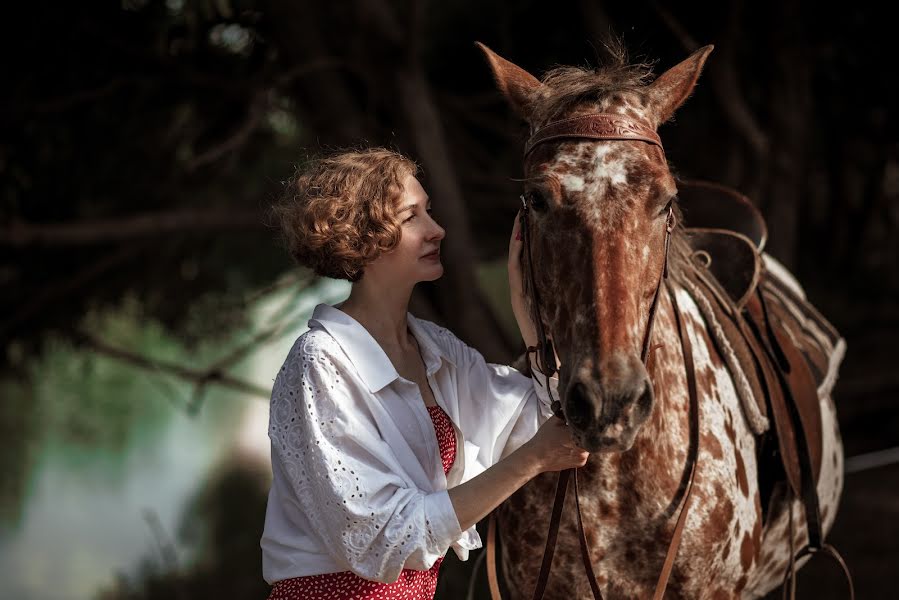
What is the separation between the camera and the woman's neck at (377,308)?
2.17 metres

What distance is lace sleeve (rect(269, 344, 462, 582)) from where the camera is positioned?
185 centimetres

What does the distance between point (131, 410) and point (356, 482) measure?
2164 centimetres

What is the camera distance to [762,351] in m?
2.80

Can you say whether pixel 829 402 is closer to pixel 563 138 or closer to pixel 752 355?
pixel 752 355

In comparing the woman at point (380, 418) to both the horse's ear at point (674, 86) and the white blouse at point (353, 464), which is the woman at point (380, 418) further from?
the horse's ear at point (674, 86)

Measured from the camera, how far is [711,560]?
7.36 feet

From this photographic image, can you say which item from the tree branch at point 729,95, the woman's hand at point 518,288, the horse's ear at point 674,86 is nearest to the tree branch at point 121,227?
the tree branch at point 729,95

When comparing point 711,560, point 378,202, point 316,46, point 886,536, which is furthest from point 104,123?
point 886,536

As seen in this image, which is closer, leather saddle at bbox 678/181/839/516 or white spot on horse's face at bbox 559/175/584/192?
white spot on horse's face at bbox 559/175/584/192

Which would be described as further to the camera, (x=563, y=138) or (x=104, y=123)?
(x=104, y=123)

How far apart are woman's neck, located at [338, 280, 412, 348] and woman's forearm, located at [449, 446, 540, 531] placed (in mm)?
434

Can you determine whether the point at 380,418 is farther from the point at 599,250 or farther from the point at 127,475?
the point at 127,475

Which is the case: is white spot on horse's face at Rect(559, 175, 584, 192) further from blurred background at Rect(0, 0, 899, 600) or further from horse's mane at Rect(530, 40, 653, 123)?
blurred background at Rect(0, 0, 899, 600)

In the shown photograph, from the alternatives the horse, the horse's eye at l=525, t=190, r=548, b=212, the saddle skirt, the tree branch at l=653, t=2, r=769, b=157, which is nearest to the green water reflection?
the tree branch at l=653, t=2, r=769, b=157
